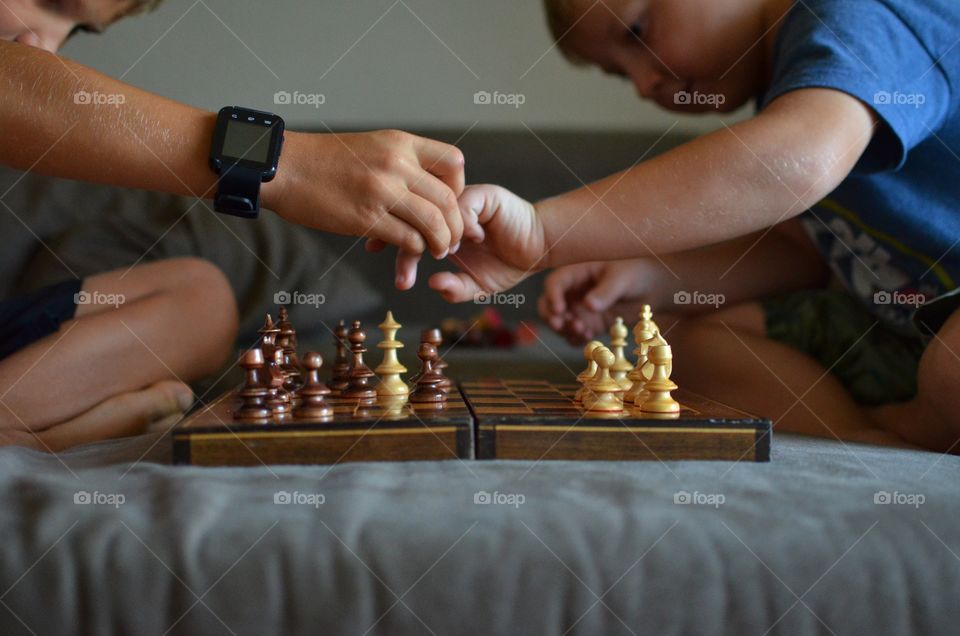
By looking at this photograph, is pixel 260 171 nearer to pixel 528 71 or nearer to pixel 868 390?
pixel 868 390

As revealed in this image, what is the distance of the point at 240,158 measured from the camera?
0.82 metres

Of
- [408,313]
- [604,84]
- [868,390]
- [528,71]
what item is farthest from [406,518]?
[604,84]

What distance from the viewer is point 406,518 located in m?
0.56

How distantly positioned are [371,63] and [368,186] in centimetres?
127

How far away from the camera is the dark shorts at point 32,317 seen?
0.92 metres

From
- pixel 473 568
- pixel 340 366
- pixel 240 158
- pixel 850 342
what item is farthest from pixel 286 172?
pixel 850 342

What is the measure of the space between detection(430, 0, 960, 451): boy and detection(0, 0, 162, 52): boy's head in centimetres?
65

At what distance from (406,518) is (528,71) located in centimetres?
177

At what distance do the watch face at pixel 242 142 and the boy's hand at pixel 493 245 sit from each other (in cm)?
24

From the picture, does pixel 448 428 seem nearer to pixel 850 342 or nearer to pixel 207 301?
pixel 207 301

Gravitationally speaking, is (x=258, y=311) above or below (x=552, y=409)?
above

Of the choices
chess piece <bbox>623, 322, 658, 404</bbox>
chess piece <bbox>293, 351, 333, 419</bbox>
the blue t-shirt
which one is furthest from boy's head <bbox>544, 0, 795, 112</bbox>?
chess piece <bbox>293, 351, 333, 419</bbox>

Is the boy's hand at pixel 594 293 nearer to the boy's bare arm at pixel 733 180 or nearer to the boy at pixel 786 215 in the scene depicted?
the boy at pixel 786 215

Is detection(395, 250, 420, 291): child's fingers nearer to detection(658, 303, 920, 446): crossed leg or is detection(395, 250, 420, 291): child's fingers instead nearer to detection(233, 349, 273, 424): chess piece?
detection(233, 349, 273, 424): chess piece
